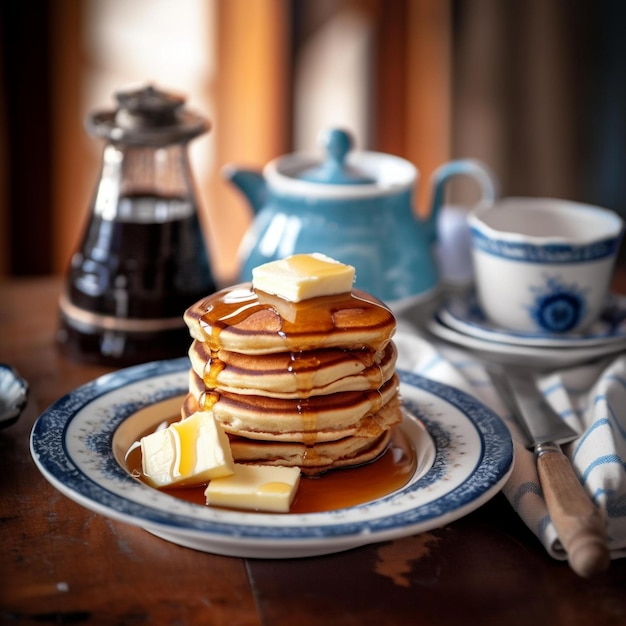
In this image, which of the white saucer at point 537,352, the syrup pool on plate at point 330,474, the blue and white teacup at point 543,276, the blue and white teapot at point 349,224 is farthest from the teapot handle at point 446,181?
the syrup pool on plate at point 330,474

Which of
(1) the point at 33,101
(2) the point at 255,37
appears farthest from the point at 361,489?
(2) the point at 255,37

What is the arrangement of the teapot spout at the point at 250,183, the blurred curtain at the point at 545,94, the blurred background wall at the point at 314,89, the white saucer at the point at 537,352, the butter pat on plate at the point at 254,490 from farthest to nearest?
the blurred curtain at the point at 545,94 → the blurred background wall at the point at 314,89 → the teapot spout at the point at 250,183 → the white saucer at the point at 537,352 → the butter pat on plate at the point at 254,490

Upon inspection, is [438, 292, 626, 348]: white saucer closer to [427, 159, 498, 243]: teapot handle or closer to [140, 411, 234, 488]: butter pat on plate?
[427, 159, 498, 243]: teapot handle

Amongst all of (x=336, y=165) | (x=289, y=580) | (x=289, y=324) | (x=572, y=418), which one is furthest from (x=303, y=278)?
(x=336, y=165)

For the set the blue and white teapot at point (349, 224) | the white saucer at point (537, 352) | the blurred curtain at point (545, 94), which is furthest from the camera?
the blurred curtain at point (545, 94)

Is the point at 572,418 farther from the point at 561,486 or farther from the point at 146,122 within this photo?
the point at 146,122

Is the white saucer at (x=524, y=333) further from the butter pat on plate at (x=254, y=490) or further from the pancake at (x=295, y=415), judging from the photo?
the butter pat on plate at (x=254, y=490)

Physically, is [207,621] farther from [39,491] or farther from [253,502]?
[39,491]
